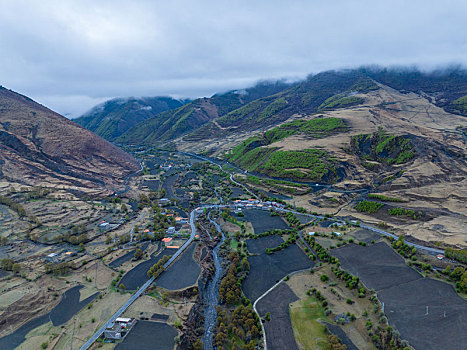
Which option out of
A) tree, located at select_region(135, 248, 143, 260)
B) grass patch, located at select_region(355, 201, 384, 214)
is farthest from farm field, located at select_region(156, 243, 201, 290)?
grass patch, located at select_region(355, 201, 384, 214)

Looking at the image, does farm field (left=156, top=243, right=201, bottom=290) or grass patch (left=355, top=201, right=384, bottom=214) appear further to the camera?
grass patch (left=355, top=201, right=384, bottom=214)

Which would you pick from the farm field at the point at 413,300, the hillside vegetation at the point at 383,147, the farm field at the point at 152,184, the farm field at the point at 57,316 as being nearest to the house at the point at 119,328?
the farm field at the point at 57,316

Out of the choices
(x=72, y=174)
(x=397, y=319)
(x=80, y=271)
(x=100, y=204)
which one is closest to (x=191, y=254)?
(x=80, y=271)

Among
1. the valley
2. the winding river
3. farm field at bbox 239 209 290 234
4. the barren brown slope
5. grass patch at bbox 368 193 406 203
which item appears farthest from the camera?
the barren brown slope

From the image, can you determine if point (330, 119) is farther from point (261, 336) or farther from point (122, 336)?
point (122, 336)

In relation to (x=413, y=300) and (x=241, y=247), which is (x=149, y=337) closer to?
(x=241, y=247)

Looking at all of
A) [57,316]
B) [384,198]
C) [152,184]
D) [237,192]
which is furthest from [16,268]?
[384,198]

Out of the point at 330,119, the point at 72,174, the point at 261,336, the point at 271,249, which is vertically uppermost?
the point at 330,119

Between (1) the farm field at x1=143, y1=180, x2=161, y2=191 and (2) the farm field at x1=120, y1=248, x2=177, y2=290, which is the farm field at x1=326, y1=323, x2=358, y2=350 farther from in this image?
(1) the farm field at x1=143, y1=180, x2=161, y2=191
